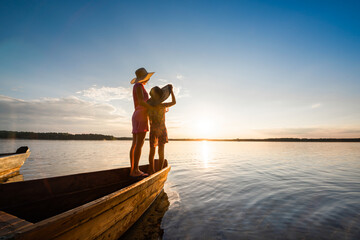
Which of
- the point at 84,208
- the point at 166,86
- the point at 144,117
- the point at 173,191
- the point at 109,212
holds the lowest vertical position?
the point at 173,191

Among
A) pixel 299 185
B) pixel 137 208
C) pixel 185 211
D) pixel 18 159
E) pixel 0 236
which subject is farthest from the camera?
pixel 18 159

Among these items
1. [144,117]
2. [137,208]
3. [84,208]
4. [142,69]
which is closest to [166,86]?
[142,69]

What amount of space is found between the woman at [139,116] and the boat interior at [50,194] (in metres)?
1.09

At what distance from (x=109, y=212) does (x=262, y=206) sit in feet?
14.3

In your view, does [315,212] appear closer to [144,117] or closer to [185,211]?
[185,211]

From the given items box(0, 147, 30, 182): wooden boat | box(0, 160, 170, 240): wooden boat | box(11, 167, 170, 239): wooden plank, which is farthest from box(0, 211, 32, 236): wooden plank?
box(0, 147, 30, 182): wooden boat

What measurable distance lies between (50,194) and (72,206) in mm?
573

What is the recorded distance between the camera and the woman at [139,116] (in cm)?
409

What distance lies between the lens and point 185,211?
4.64 meters

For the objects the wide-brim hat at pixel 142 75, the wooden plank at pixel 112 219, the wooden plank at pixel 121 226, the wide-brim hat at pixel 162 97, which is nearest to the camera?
Result: the wooden plank at pixel 112 219

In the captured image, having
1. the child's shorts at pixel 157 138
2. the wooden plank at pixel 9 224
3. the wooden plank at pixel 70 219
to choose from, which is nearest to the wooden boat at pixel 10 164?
the child's shorts at pixel 157 138

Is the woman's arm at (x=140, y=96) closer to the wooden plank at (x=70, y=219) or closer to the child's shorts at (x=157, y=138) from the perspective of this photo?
the child's shorts at (x=157, y=138)

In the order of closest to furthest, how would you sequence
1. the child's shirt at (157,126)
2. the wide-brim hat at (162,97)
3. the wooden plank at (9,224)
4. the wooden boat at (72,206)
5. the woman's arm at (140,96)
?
1. the wooden plank at (9,224)
2. the wooden boat at (72,206)
3. the woman's arm at (140,96)
4. the wide-brim hat at (162,97)
5. the child's shirt at (157,126)

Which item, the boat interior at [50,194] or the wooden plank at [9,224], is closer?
the wooden plank at [9,224]
